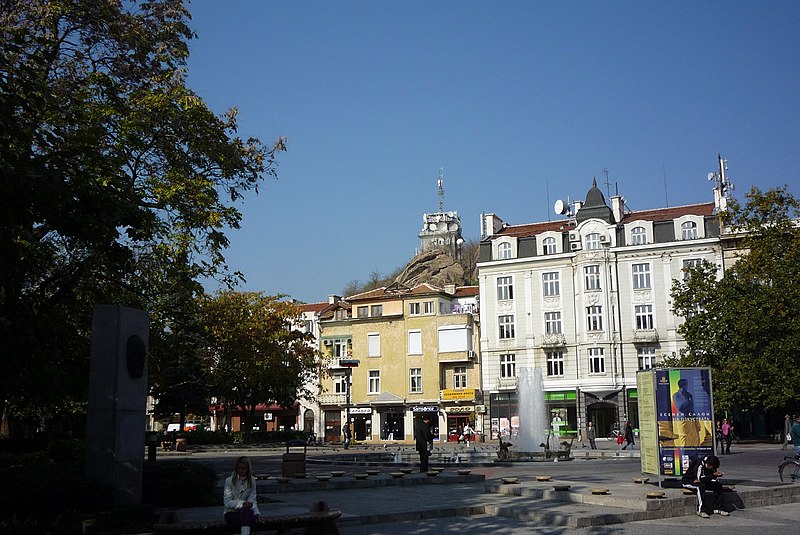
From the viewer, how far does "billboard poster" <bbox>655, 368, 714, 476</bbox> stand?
16.5m

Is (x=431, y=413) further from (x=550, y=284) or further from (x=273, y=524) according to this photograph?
(x=273, y=524)

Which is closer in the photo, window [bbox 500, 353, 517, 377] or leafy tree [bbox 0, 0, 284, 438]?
leafy tree [bbox 0, 0, 284, 438]

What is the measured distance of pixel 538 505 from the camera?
1534 cm

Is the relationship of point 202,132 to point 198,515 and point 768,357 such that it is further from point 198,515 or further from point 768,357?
point 768,357

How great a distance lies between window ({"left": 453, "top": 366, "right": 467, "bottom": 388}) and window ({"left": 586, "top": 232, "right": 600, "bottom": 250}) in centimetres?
1391

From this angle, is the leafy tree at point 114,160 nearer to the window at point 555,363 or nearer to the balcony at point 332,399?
the window at point 555,363

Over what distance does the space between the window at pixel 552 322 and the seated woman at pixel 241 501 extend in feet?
160

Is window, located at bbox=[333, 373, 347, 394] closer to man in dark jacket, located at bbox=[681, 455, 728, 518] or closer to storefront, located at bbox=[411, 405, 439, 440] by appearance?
storefront, located at bbox=[411, 405, 439, 440]

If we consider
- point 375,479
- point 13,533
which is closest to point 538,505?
point 375,479

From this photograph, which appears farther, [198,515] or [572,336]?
[572,336]

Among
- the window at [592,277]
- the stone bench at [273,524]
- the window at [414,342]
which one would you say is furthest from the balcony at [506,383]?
the stone bench at [273,524]

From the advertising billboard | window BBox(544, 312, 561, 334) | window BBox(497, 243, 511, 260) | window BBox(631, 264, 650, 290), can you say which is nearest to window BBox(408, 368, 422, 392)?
window BBox(497, 243, 511, 260)

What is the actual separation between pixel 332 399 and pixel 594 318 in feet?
79.1

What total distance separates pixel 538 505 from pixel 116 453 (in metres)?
7.84
